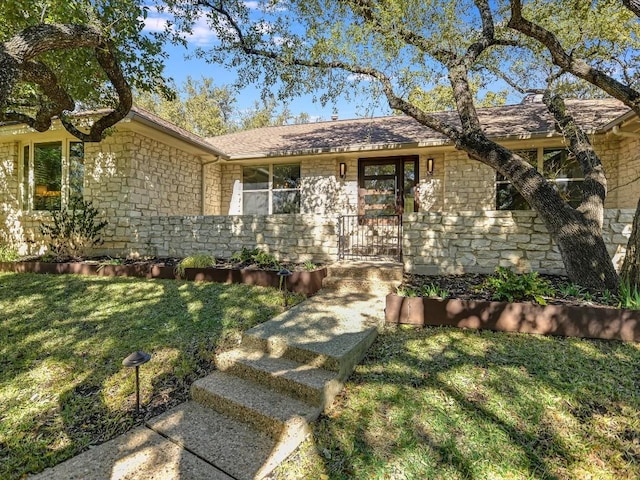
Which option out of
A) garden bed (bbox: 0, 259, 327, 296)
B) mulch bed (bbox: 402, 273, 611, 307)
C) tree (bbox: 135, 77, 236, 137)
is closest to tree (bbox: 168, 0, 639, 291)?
mulch bed (bbox: 402, 273, 611, 307)

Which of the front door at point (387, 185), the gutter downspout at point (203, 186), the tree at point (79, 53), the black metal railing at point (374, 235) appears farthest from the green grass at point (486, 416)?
the gutter downspout at point (203, 186)

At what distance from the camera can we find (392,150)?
27.3 feet

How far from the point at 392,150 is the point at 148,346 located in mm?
Answer: 6768

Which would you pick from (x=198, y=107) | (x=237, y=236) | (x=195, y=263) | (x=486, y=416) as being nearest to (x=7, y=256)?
(x=195, y=263)

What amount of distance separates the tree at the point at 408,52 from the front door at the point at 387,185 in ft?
6.89

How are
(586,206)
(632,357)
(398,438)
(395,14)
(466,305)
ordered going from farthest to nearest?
(395,14)
(586,206)
(466,305)
(632,357)
(398,438)

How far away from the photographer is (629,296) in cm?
384

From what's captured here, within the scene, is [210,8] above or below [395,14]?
above

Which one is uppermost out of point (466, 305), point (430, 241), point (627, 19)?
point (627, 19)

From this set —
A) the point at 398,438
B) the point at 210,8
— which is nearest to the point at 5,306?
the point at 398,438

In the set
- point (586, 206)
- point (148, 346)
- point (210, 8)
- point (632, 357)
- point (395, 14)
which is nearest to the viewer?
point (632, 357)

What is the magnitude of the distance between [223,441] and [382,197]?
7.53 metres

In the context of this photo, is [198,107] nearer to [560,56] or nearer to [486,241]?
[486,241]

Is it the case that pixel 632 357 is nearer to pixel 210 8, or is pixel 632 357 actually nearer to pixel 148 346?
pixel 148 346
